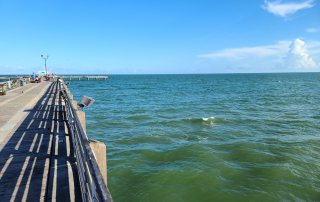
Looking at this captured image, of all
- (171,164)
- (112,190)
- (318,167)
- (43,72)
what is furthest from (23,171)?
(43,72)

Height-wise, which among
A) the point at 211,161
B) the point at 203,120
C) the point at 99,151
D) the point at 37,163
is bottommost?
the point at 211,161

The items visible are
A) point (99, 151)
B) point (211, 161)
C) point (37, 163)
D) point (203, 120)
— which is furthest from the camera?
point (203, 120)

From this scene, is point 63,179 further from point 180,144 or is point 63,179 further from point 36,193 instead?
point 180,144

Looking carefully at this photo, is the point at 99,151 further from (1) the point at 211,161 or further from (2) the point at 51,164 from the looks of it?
(1) the point at 211,161

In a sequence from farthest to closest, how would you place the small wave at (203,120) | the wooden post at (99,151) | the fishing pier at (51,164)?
the small wave at (203,120) < the wooden post at (99,151) < the fishing pier at (51,164)

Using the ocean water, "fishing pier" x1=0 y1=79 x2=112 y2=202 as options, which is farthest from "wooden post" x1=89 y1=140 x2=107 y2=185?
the ocean water

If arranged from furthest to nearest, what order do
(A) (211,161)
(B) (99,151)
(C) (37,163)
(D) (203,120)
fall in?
(D) (203,120)
(A) (211,161)
(C) (37,163)
(B) (99,151)

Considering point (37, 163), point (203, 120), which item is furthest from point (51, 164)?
point (203, 120)

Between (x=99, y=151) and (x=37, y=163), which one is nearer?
(x=99, y=151)

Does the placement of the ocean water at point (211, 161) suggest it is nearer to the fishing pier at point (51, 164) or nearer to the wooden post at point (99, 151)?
the fishing pier at point (51, 164)

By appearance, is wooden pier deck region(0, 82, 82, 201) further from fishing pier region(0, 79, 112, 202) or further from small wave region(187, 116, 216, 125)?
small wave region(187, 116, 216, 125)

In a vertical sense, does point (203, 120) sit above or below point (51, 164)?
below

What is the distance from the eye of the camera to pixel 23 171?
4883mm

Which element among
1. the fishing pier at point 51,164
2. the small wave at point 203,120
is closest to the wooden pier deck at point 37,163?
the fishing pier at point 51,164
